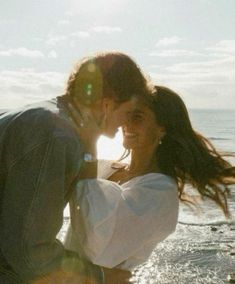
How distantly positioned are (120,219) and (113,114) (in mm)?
697

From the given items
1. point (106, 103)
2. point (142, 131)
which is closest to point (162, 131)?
point (142, 131)

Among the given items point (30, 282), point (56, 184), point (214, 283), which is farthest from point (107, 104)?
point (214, 283)

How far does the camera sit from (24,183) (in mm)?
2510

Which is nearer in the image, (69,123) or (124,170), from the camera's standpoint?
(69,123)

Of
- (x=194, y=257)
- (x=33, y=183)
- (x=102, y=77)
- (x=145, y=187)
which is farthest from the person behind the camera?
(x=194, y=257)

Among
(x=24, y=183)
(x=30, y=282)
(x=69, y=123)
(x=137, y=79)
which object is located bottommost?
(x=30, y=282)

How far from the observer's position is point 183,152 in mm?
4266

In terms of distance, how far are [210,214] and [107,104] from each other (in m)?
18.1

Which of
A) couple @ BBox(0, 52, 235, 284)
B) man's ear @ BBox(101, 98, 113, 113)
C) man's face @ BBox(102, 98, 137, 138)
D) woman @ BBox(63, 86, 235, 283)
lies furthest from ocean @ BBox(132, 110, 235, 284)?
man's ear @ BBox(101, 98, 113, 113)

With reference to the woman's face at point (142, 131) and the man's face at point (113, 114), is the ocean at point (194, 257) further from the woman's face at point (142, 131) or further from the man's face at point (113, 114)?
the man's face at point (113, 114)

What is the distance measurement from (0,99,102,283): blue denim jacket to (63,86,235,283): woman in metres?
Answer: 0.63

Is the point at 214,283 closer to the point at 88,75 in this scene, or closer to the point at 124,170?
the point at 124,170

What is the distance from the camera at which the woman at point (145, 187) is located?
3320 millimetres

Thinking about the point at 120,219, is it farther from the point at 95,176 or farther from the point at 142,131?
the point at 142,131
